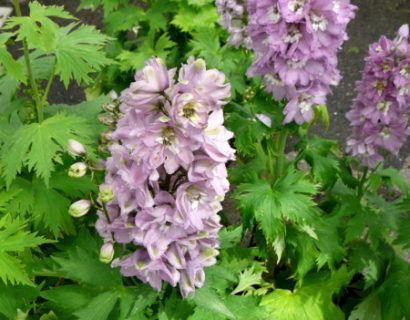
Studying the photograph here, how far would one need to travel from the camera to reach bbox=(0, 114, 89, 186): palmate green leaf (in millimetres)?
1720

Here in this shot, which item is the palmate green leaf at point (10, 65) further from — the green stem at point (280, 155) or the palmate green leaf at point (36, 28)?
the green stem at point (280, 155)

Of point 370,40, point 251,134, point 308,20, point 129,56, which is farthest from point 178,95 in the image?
point 370,40

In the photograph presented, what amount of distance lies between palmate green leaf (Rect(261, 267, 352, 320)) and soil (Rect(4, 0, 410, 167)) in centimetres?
159

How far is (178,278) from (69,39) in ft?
3.33

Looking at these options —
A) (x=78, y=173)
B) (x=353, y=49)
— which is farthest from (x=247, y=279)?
(x=353, y=49)

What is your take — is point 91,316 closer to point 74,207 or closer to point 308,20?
point 74,207

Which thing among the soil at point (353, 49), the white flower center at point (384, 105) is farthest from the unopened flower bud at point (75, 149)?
the soil at point (353, 49)

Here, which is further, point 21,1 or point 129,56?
point 21,1

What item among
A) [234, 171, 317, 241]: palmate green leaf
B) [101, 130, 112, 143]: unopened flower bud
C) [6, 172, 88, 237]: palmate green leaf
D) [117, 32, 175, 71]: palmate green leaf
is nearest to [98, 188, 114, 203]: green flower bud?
[101, 130, 112, 143]: unopened flower bud

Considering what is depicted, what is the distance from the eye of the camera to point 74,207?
148 cm

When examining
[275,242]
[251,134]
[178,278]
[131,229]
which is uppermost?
[131,229]

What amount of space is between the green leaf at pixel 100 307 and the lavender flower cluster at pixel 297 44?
1.13 m

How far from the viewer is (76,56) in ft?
6.16

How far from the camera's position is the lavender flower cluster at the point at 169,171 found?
1.26 metres
